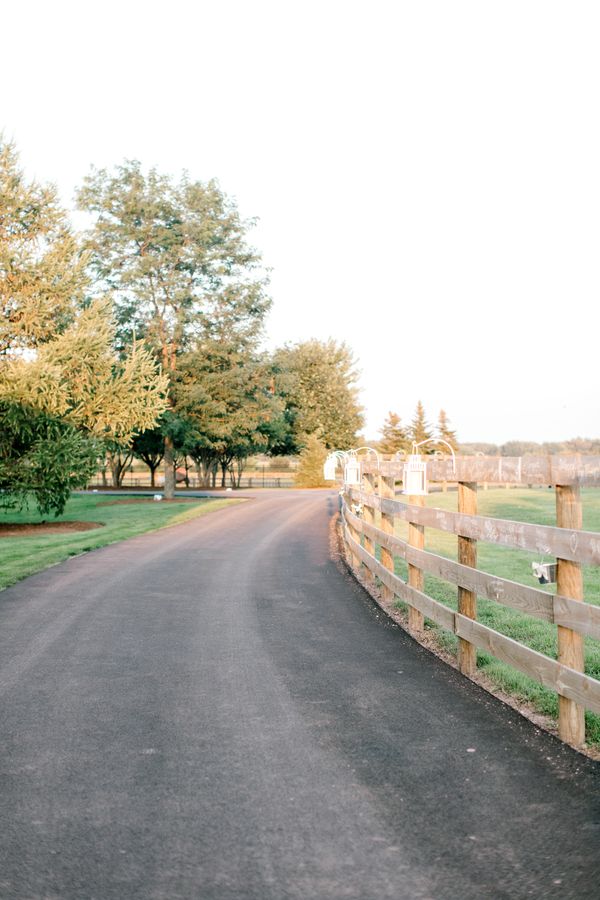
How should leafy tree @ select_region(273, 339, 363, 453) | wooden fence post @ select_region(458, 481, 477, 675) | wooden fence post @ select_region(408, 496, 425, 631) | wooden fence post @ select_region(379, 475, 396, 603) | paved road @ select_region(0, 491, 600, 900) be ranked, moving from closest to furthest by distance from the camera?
paved road @ select_region(0, 491, 600, 900), wooden fence post @ select_region(458, 481, 477, 675), wooden fence post @ select_region(408, 496, 425, 631), wooden fence post @ select_region(379, 475, 396, 603), leafy tree @ select_region(273, 339, 363, 453)

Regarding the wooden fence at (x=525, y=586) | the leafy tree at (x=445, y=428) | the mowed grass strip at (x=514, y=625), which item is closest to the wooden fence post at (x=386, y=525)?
the mowed grass strip at (x=514, y=625)

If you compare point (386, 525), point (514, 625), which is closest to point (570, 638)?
point (514, 625)

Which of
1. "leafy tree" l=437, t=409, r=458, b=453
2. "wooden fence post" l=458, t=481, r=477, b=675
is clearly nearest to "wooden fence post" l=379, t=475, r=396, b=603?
"wooden fence post" l=458, t=481, r=477, b=675

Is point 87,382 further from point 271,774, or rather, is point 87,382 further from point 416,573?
point 271,774

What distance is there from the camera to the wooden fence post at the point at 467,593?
19.9 ft

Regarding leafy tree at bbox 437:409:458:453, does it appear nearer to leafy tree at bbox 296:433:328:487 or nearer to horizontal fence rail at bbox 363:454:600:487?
leafy tree at bbox 296:433:328:487

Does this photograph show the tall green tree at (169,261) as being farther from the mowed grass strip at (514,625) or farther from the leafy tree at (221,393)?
the mowed grass strip at (514,625)

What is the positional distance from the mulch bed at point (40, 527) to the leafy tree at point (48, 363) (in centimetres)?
67

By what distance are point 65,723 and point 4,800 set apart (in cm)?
121

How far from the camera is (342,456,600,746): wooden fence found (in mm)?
4410

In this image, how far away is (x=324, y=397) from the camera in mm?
68938

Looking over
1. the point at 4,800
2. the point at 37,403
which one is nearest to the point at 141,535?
the point at 37,403

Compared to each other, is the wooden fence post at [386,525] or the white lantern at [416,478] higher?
the white lantern at [416,478]

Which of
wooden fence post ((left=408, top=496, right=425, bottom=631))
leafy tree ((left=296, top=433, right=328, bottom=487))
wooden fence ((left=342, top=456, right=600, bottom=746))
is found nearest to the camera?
wooden fence ((left=342, top=456, right=600, bottom=746))
